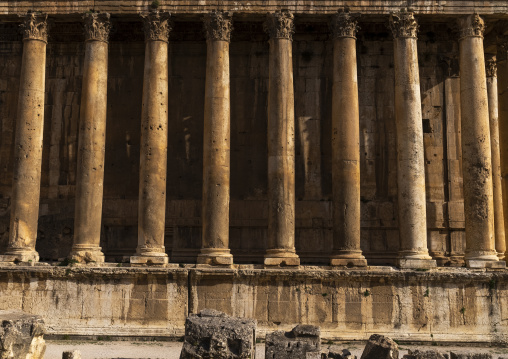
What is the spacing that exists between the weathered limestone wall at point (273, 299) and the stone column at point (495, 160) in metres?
3.78

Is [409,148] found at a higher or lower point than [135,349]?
higher

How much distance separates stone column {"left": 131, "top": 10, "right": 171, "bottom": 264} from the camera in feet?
66.4

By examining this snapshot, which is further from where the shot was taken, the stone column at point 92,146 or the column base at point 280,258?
Answer: the stone column at point 92,146

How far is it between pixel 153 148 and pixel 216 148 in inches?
80.8

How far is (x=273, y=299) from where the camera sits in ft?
63.3

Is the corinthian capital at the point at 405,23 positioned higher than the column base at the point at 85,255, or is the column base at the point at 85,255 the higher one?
the corinthian capital at the point at 405,23

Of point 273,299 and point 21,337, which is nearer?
point 21,337

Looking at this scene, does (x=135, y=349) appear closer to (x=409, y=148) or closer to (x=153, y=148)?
(x=153, y=148)

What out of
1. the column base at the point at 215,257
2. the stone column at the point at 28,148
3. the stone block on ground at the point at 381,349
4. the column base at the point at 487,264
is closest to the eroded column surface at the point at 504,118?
the column base at the point at 487,264

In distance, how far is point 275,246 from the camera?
2020 cm

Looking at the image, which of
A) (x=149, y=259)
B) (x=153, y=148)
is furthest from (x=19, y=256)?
(x=153, y=148)

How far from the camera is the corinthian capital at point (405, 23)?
21156mm

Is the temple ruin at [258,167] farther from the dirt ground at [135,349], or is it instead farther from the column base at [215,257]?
the dirt ground at [135,349]

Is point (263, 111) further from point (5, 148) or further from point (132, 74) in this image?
point (5, 148)
